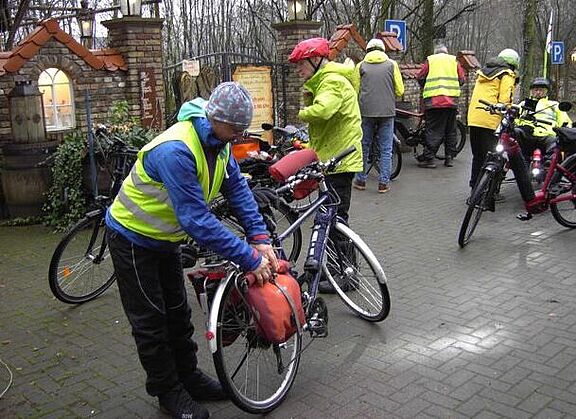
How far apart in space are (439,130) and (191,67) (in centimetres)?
419

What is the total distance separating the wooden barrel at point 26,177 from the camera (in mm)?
7617

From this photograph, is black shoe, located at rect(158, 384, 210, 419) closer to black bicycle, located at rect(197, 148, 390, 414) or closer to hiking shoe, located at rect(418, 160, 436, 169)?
black bicycle, located at rect(197, 148, 390, 414)

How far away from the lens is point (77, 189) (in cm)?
744

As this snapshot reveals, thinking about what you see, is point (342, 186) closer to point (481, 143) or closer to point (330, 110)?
point (330, 110)

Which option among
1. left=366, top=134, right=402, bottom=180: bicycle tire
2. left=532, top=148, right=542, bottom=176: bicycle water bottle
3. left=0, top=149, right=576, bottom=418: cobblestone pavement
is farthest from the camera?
left=366, top=134, right=402, bottom=180: bicycle tire

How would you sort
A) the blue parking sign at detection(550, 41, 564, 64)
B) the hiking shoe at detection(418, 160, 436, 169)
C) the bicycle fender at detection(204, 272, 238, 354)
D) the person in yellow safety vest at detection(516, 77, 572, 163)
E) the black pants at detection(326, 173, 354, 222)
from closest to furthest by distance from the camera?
the bicycle fender at detection(204, 272, 238, 354) → the black pants at detection(326, 173, 354, 222) → the person in yellow safety vest at detection(516, 77, 572, 163) → the hiking shoe at detection(418, 160, 436, 169) → the blue parking sign at detection(550, 41, 564, 64)

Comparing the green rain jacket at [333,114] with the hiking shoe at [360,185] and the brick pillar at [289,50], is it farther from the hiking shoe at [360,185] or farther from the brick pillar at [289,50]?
the brick pillar at [289,50]

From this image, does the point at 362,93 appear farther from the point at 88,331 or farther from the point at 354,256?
the point at 88,331

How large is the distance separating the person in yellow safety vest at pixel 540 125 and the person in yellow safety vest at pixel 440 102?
7.17ft

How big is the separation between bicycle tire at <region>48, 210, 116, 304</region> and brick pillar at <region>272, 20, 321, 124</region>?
21.8 ft

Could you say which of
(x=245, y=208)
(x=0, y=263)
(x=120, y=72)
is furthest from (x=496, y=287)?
(x=120, y=72)

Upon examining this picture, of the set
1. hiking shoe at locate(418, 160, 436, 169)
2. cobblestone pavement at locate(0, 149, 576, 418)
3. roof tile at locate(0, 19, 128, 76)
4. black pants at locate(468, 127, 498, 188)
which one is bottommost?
cobblestone pavement at locate(0, 149, 576, 418)

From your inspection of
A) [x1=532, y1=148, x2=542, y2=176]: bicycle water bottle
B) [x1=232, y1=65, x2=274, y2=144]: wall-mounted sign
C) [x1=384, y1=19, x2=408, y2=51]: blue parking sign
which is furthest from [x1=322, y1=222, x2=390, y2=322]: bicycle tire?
[x1=384, y1=19, x2=408, y2=51]: blue parking sign

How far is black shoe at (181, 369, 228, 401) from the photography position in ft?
11.9
